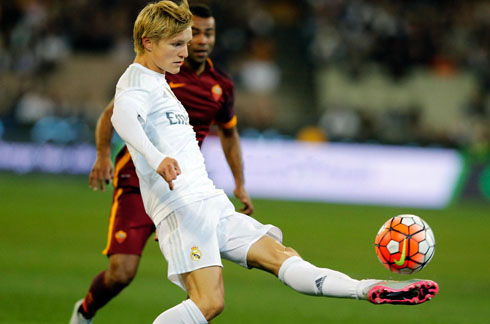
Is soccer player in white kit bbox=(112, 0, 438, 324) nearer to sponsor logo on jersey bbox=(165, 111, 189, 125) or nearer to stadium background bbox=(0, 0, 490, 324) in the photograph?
sponsor logo on jersey bbox=(165, 111, 189, 125)

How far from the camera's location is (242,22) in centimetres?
2208

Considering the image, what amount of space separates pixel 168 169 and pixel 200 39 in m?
2.05

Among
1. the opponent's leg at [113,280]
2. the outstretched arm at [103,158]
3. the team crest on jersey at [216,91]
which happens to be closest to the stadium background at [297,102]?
→ the opponent's leg at [113,280]

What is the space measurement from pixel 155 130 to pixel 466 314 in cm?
416

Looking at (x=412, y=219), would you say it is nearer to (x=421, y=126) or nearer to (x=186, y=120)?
(x=186, y=120)

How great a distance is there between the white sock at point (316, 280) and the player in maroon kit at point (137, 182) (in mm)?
1451

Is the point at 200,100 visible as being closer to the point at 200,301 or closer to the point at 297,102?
the point at 200,301

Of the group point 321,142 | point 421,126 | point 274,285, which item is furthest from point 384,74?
point 274,285

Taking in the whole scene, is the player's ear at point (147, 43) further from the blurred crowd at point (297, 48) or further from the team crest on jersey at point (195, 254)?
the blurred crowd at point (297, 48)

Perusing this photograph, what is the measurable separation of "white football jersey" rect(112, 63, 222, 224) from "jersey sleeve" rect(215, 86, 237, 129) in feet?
4.74

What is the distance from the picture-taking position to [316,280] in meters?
4.45

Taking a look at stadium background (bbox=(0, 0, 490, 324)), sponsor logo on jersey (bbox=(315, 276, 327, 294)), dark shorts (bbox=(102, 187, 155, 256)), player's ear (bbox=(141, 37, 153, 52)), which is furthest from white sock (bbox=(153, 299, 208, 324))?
stadium background (bbox=(0, 0, 490, 324))

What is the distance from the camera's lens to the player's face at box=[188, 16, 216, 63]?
19.5 ft

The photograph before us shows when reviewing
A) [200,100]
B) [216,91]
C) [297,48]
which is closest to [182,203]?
[200,100]
